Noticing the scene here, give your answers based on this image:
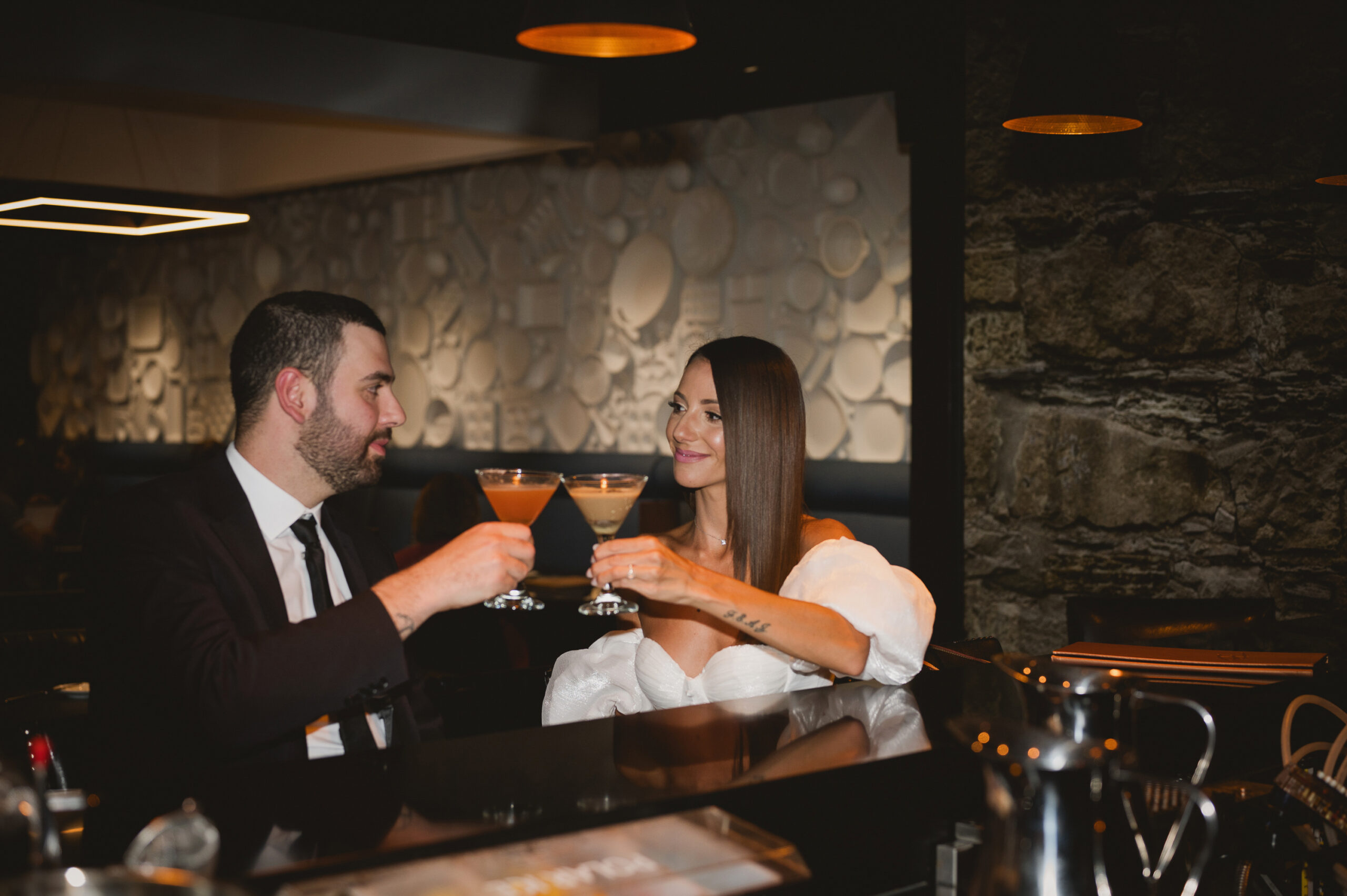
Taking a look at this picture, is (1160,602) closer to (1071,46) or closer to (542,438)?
(1071,46)

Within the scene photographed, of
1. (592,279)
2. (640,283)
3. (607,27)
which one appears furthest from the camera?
(592,279)

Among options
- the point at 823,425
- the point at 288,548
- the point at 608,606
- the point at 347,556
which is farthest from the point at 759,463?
the point at 823,425

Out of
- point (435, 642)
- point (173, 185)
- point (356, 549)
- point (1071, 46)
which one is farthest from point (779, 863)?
point (173, 185)

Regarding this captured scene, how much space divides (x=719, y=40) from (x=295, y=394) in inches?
160

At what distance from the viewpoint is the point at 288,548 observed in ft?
7.21

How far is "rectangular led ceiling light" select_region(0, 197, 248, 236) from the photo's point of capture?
5246 millimetres

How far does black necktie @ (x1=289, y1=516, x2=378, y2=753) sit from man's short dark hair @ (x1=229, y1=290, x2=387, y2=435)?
0.21 m

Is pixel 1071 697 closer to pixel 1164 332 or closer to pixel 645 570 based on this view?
pixel 645 570

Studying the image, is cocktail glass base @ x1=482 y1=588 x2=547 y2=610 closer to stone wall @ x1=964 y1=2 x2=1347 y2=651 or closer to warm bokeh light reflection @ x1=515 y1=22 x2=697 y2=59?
warm bokeh light reflection @ x1=515 y1=22 x2=697 y2=59

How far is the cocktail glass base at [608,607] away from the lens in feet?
6.51

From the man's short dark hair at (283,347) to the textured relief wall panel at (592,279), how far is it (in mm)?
3829

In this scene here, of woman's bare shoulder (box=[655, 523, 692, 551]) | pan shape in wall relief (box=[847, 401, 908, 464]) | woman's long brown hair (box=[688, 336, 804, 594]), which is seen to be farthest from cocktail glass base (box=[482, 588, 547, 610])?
pan shape in wall relief (box=[847, 401, 908, 464])

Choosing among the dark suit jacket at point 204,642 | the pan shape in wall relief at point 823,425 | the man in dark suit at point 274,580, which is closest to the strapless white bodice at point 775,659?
the man in dark suit at point 274,580

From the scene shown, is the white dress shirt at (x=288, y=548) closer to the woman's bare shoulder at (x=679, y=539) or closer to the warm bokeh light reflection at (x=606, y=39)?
the woman's bare shoulder at (x=679, y=539)
